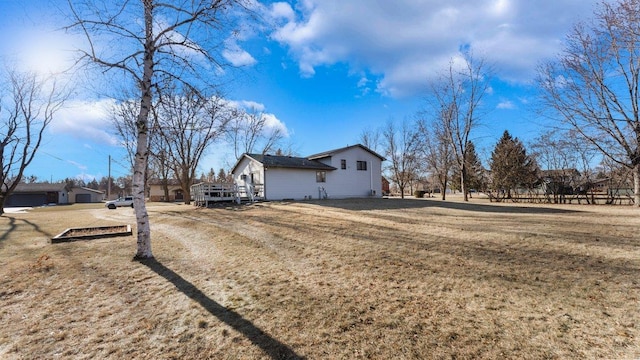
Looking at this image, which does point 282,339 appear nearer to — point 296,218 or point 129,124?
point 296,218

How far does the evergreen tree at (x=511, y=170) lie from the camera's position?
→ 27.7m

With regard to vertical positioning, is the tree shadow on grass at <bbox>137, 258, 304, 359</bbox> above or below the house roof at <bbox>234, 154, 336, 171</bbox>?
below

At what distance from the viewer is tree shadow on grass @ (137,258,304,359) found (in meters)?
2.98

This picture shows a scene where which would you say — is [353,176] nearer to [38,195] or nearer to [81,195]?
[38,195]

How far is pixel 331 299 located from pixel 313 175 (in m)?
20.7

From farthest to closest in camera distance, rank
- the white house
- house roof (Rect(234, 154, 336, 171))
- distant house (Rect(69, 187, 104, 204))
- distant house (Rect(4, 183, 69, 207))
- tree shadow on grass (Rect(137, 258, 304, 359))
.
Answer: distant house (Rect(69, 187, 104, 204)) → distant house (Rect(4, 183, 69, 207)) → the white house → house roof (Rect(234, 154, 336, 171)) → tree shadow on grass (Rect(137, 258, 304, 359))

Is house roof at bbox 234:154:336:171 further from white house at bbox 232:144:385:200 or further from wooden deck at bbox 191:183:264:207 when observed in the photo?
wooden deck at bbox 191:183:264:207

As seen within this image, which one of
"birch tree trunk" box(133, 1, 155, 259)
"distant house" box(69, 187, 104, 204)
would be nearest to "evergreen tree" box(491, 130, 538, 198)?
"birch tree trunk" box(133, 1, 155, 259)

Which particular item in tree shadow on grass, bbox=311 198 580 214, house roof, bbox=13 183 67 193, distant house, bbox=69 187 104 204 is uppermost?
house roof, bbox=13 183 67 193

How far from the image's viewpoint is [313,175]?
81.3 ft

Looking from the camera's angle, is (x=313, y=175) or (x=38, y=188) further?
(x=38, y=188)

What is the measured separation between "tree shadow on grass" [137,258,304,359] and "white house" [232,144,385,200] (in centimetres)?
1625

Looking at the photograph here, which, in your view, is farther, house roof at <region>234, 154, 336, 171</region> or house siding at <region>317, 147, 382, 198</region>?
house siding at <region>317, 147, 382, 198</region>

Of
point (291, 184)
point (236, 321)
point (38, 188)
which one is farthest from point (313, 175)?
point (38, 188)
